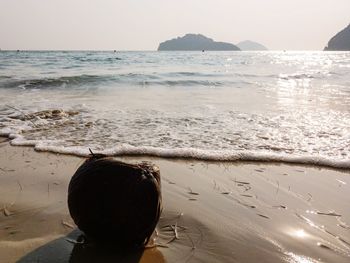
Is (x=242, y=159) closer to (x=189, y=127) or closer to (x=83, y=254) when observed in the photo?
(x=189, y=127)

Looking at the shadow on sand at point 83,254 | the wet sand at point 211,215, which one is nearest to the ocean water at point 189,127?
the wet sand at point 211,215

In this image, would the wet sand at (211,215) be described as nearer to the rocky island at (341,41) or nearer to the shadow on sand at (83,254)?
the shadow on sand at (83,254)

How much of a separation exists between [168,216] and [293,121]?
4.71 meters

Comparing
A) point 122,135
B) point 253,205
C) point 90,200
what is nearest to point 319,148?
point 253,205

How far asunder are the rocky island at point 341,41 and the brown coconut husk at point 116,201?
175 metres

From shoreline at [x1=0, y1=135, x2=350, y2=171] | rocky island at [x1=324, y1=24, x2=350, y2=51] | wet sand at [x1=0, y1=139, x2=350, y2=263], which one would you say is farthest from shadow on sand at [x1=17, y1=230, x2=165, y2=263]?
rocky island at [x1=324, y1=24, x2=350, y2=51]

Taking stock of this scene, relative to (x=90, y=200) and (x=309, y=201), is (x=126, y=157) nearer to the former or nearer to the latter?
(x=309, y=201)

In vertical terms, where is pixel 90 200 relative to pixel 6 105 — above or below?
above

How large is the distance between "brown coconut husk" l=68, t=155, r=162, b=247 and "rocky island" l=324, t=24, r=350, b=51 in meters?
175

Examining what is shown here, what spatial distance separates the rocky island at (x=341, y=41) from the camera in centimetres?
16062

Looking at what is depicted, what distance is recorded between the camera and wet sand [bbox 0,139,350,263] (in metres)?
2.37

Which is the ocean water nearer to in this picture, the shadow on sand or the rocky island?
the shadow on sand

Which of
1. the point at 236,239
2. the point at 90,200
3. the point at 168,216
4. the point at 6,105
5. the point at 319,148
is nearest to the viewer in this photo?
the point at 90,200

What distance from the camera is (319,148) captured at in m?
5.16
